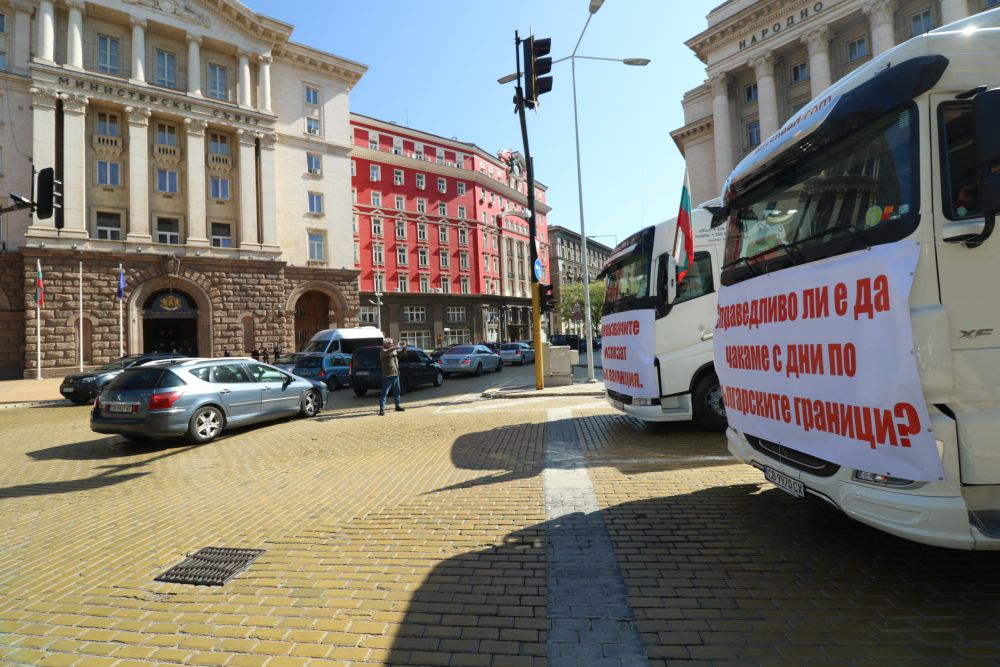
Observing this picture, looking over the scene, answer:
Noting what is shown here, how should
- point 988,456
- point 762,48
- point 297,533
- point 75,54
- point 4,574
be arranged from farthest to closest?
1. point 762,48
2. point 75,54
3. point 297,533
4. point 4,574
5. point 988,456

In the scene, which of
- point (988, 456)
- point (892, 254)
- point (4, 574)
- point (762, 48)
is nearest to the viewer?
point (988, 456)

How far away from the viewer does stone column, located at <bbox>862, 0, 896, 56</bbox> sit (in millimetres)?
30859

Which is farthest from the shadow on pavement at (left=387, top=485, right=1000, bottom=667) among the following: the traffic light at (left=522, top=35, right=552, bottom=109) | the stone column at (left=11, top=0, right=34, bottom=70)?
the stone column at (left=11, top=0, right=34, bottom=70)

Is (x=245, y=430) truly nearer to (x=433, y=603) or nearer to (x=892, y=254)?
(x=433, y=603)

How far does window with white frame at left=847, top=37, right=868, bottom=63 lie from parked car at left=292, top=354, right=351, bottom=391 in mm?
38107

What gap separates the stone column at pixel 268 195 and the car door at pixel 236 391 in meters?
26.0

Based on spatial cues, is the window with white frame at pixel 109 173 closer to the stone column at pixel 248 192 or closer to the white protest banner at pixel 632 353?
the stone column at pixel 248 192

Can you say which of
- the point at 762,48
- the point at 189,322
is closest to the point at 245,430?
the point at 189,322

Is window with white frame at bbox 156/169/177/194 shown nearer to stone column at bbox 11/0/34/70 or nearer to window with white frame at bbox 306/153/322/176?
stone column at bbox 11/0/34/70

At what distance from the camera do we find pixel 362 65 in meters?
39.8

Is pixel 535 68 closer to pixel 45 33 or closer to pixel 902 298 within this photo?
pixel 902 298

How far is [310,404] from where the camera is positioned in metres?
11.7

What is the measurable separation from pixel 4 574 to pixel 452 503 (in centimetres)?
344

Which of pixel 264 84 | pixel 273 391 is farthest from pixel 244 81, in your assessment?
pixel 273 391
